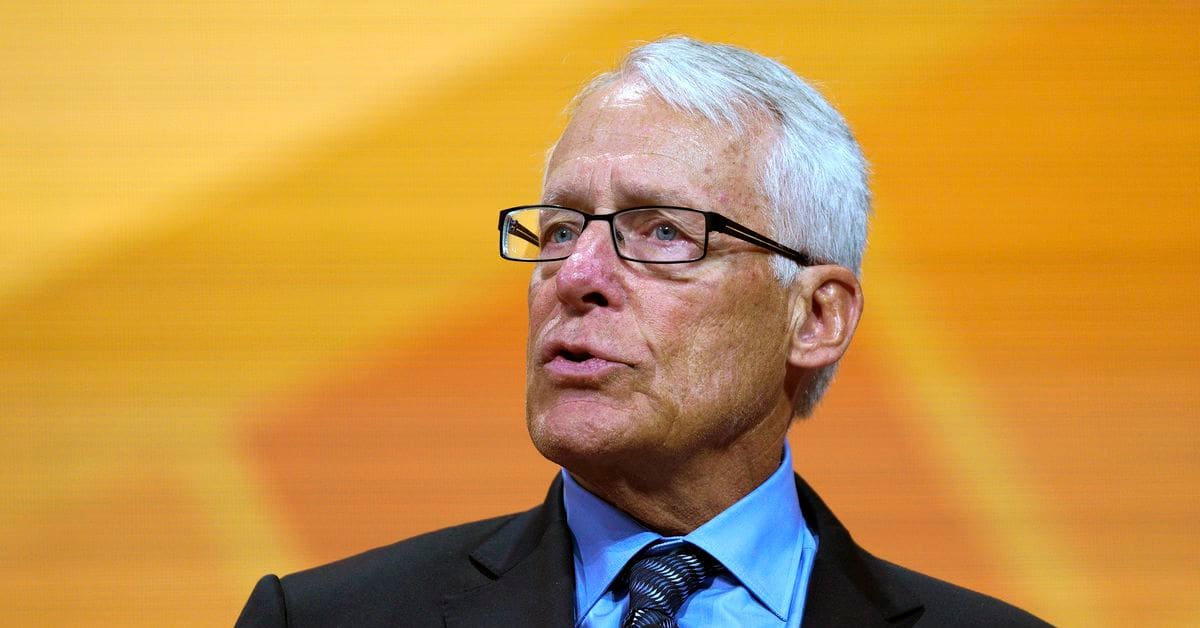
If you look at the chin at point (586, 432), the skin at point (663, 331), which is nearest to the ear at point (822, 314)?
the skin at point (663, 331)

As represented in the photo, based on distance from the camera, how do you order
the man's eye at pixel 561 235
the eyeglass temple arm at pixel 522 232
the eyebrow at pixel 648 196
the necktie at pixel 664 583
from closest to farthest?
the necktie at pixel 664 583 → the eyebrow at pixel 648 196 → the man's eye at pixel 561 235 → the eyeglass temple arm at pixel 522 232

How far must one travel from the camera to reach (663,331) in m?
2.14

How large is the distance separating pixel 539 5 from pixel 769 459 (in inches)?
46.0

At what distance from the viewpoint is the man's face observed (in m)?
2.12

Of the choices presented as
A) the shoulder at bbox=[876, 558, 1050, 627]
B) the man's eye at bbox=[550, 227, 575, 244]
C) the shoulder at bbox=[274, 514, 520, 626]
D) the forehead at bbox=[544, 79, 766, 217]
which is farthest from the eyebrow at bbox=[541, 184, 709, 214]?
the shoulder at bbox=[876, 558, 1050, 627]

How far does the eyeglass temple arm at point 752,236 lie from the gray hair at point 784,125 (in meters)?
0.01

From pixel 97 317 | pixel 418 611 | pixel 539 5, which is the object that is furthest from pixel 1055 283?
pixel 97 317

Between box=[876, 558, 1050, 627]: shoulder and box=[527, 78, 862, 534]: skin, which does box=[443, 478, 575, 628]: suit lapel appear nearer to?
box=[527, 78, 862, 534]: skin

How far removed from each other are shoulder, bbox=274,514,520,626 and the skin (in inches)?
9.9

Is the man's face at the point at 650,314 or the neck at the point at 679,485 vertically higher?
the man's face at the point at 650,314

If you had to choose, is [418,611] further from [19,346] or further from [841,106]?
[841,106]

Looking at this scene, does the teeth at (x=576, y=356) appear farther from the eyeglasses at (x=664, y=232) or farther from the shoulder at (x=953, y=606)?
the shoulder at (x=953, y=606)

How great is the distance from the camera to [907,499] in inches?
116

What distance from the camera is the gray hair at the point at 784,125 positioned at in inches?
89.9
